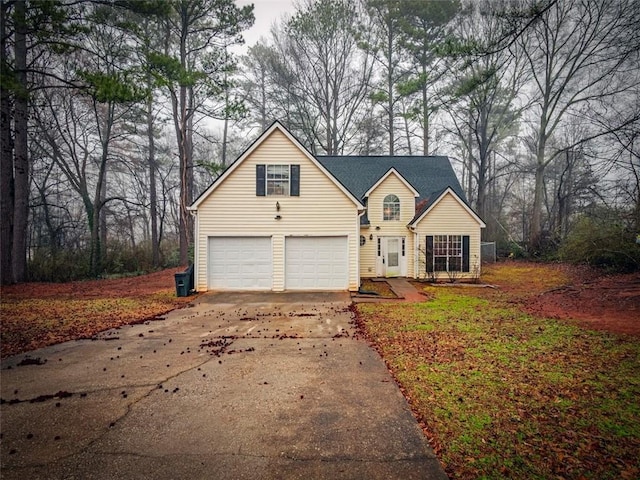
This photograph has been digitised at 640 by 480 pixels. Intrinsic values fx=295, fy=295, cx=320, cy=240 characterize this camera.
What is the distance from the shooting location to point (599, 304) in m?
8.33

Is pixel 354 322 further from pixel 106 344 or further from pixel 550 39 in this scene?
pixel 550 39

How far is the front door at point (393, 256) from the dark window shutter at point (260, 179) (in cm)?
733

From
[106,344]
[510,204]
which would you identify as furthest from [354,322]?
[510,204]

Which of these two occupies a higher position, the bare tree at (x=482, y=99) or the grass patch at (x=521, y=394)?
the bare tree at (x=482, y=99)

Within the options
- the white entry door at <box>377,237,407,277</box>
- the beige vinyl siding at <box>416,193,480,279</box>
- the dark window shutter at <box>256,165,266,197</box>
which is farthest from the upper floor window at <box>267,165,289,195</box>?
the beige vinyl siding at <box>416,193,480,279</box>

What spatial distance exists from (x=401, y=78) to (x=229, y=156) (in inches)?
675

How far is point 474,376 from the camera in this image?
424cm

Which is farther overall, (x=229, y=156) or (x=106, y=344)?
(x=229, y=156)

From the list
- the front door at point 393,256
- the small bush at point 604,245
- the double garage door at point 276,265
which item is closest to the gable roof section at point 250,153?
the double garage door at point 276,265

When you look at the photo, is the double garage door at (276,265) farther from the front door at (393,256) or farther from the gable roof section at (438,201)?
the gable roof section at (438,201)

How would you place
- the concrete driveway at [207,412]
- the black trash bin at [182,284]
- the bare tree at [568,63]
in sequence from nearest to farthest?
the concrete driveway at [207,412] → the black trash bin at [182,284] → the bare tree at [568,63]

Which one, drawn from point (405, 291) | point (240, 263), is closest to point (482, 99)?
point (405, 291)

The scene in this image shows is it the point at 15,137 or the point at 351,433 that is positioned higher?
the point at 15,137

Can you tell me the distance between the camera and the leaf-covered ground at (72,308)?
A: 20.6 ft
